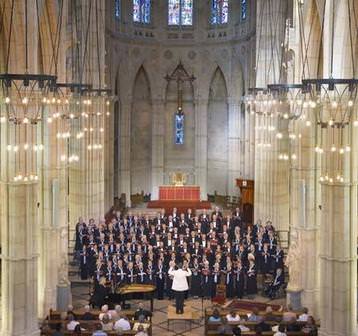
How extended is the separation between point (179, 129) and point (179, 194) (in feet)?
21.6

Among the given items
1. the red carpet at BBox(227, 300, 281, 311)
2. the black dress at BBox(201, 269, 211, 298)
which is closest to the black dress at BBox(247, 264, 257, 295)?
the red carpet at BBox(227, 300, 281, 311)

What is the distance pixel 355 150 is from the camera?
63.8 ft

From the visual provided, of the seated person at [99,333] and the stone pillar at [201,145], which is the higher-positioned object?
the stone pillar at [201,145]

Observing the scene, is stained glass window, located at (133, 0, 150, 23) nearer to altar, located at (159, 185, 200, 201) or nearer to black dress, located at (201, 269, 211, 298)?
altar, located at (159, 185, 200, 201)

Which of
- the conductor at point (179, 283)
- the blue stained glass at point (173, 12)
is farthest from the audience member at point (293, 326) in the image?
the blue stained glass at point (173, 12)

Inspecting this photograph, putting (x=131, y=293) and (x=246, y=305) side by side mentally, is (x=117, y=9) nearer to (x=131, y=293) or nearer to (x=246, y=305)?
(x=131, y=293)

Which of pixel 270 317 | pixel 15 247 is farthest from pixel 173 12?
pixel 270 317

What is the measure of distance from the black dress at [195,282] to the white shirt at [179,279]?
6.87ft

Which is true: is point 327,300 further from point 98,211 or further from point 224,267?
point 98,211

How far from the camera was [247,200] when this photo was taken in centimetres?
3684

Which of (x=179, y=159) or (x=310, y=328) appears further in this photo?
(x=179, y=159)

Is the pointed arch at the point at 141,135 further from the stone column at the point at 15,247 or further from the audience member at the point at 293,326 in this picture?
the audience member at the point at 293,326

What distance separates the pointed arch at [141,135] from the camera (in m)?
43.7

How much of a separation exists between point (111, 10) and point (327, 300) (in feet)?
83.7
